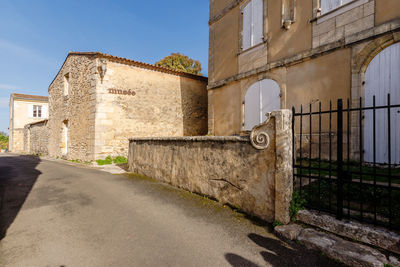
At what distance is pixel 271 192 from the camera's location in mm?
3100

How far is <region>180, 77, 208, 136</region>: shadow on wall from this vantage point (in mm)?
12391

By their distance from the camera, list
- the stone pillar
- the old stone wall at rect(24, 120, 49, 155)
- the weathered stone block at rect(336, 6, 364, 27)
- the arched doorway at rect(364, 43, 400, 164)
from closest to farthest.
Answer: the stone pillar
the arched doorway at rect(364, 43, 400, 164)
the weathered stone block at rect(336, 6, 364, 27)
the old stone wall at rect(24, 120, 49, 155)

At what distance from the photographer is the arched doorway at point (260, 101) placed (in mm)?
7160

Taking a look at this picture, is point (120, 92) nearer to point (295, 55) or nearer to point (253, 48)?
point (253, 48)

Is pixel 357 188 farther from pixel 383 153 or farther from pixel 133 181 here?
pixel 133 181

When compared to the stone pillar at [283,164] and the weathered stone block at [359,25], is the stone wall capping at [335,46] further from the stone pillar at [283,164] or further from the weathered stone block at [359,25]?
the stone pillar at [283,164]

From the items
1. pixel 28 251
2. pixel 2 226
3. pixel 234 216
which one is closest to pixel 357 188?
pixel 234 216

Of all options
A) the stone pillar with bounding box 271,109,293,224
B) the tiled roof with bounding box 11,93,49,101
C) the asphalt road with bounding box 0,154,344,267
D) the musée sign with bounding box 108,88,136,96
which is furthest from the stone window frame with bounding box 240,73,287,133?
the tiled roof with bounding box 11,93,49,101

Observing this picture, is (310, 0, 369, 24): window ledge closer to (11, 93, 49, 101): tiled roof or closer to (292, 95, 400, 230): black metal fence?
(292, 95, 400, 230): black metal fence

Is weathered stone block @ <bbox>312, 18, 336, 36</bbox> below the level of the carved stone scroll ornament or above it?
above

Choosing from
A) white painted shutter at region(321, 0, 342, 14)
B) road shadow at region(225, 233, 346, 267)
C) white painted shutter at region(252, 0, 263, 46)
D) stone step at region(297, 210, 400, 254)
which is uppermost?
white painted shutter at region(252, 0, 263, 46)

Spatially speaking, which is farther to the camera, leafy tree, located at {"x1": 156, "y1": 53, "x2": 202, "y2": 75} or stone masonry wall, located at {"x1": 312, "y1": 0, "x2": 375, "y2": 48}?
leafy tree, located at {"x1": 156, "y1": 53, "x2": 202, "y2": 75}

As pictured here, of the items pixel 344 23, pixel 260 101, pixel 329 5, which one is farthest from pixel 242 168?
pixel 329 5

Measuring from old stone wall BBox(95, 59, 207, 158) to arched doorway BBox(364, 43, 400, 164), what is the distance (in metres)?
8.85
